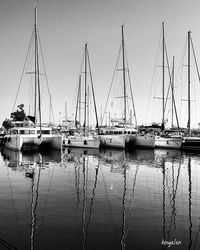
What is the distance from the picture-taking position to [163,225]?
9.30 metres

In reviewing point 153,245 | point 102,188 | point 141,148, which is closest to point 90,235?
point 153,245

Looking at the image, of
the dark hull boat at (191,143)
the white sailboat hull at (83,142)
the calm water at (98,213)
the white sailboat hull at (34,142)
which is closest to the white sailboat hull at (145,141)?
the dark hull boat at (191,143)

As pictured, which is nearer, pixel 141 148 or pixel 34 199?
pixel 34 199

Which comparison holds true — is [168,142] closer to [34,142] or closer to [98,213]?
[34,142]

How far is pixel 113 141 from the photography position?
47312mm

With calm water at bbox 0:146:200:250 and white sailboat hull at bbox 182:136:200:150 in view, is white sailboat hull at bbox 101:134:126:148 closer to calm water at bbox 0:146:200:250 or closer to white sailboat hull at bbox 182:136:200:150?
white sailboat hull at bbox 182:136:200:150

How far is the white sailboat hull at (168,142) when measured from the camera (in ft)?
150

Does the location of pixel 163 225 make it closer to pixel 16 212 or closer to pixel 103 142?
pixel 16 212

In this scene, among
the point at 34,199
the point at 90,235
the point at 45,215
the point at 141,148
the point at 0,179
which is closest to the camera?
the point at 90,235

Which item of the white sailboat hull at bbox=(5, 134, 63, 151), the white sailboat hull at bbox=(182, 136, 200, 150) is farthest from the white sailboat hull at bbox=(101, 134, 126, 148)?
the white sailboat hull at bbox=(182, 136, 200, 150)

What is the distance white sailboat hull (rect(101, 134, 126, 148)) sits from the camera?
151 ft

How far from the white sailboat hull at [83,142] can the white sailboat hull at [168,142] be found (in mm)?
10429

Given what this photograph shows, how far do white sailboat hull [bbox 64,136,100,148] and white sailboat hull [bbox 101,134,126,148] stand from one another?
6.97ft

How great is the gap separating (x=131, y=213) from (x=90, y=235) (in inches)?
108
